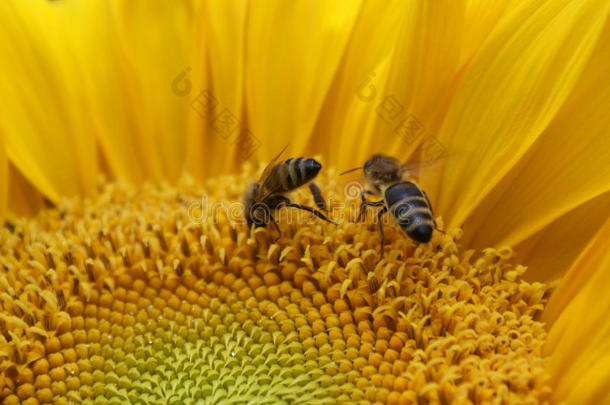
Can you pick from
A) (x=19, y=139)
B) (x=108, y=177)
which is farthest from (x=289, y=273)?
(x=19, y=139)

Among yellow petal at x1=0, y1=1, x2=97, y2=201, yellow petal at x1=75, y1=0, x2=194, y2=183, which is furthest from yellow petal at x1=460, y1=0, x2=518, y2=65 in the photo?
yellow petal at x1=0, y1=1, x2=97, y2=201

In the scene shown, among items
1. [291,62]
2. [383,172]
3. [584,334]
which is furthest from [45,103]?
[584,334]

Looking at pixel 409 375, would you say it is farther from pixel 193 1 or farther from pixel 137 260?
pixel 193 1

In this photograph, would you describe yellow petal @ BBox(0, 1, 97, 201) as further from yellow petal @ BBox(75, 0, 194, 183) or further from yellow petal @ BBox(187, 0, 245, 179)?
yellow petal @ BBox(187, 0, 245, 179)

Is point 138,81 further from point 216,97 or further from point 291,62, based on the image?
point 291,62

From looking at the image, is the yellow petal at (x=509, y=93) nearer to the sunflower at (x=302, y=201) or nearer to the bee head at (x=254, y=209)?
the sunflower at (x=302, y=201)

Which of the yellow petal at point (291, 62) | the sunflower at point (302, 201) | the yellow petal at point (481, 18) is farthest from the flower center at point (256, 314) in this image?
the yellow petal at point (481, 18)
